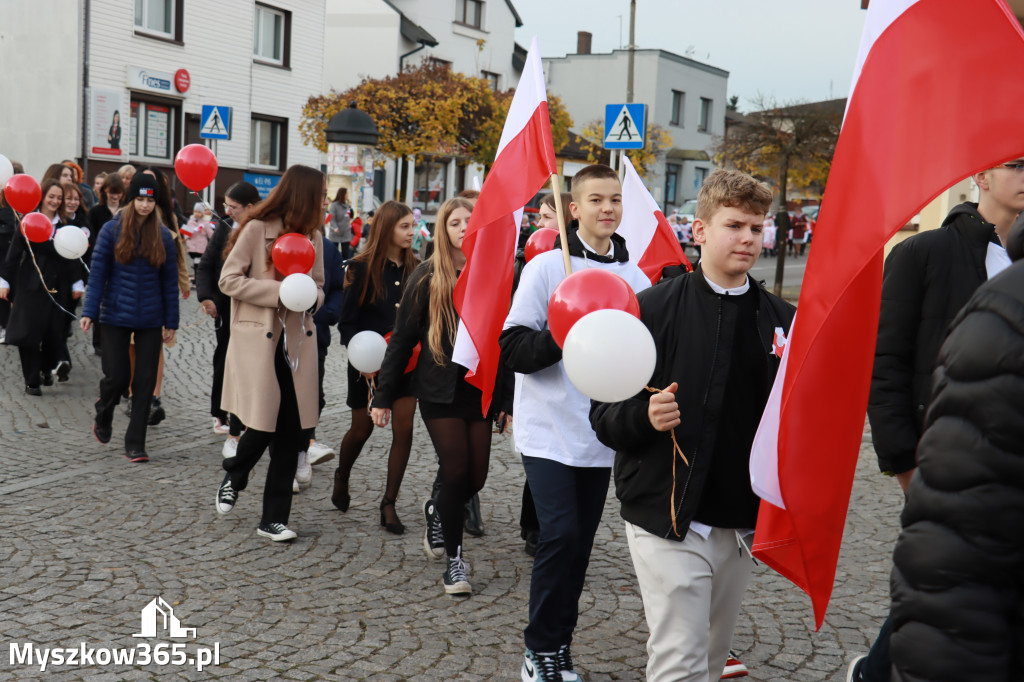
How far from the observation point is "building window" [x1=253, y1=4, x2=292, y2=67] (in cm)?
3061

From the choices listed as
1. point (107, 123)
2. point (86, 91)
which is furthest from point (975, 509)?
point (107, 123)

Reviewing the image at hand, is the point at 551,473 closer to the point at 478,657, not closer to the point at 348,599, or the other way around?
the point at 478,657

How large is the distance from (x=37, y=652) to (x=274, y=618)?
100 centimetres

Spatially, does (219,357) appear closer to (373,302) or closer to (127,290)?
(127,290)

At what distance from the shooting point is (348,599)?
16.5 ft

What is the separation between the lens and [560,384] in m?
4.24

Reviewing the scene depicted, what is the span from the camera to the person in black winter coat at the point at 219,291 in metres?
7.55

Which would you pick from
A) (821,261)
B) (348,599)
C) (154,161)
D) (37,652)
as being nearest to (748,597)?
(348,599)

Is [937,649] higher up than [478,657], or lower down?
higher up

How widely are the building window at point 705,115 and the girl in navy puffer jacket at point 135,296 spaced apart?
54923mm

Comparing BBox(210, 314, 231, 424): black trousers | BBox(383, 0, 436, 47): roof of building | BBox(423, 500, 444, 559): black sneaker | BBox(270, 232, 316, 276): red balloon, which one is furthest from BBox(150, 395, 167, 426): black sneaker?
BBox(383, 0, 436, 47): roof of building

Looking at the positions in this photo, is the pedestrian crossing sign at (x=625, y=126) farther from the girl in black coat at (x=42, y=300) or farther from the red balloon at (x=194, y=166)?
the red balloon at (x=194, y=166)

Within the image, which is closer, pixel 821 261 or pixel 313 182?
pixel 821 261

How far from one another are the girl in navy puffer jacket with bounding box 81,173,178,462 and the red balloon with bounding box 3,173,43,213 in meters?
2.53
